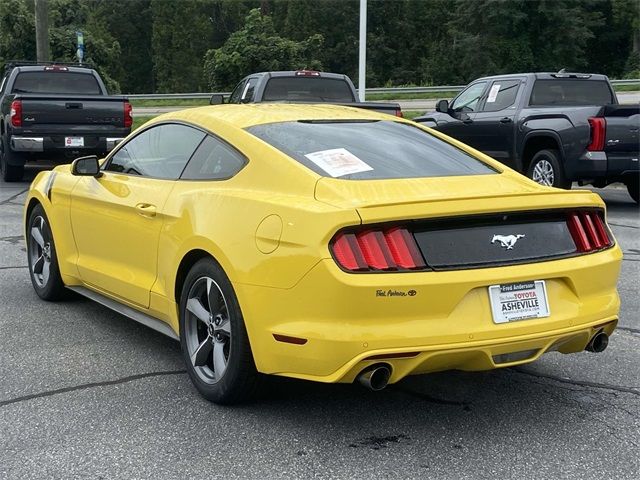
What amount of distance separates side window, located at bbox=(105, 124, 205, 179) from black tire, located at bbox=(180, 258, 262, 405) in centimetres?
83

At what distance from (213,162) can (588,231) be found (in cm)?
197

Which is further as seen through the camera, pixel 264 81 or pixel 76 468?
pixel 264 81

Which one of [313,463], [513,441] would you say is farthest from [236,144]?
[513,441]

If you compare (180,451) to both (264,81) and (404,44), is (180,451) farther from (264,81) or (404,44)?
(404,44)

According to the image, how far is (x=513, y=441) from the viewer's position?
3.76 meters

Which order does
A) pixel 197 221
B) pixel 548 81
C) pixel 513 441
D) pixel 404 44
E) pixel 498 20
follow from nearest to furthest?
1. pixel 513 441
2. pixel 197 221
3. pixel 548 81
4. pixel 498 20
5. pixel 404 44

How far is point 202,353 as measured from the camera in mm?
4270

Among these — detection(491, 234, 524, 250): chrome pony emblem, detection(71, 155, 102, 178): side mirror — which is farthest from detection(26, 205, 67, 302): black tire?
detection(491, 234, 524, 250): chrome pony emblem

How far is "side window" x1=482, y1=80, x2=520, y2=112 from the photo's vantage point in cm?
1263

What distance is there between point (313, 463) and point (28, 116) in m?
10.9

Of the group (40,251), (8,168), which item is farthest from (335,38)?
(40,251)

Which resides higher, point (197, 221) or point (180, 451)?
point (197, 221)

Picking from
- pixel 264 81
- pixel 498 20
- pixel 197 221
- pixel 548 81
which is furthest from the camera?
pixel 498 20

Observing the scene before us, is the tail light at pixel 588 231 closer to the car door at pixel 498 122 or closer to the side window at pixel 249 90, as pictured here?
the car door at pixel 498 122
